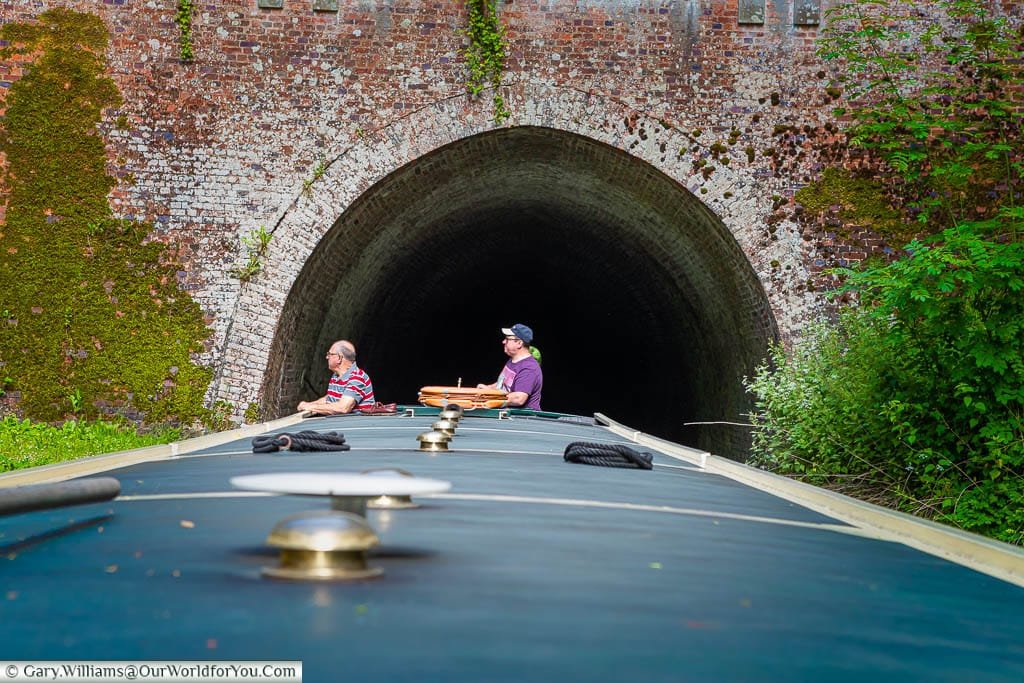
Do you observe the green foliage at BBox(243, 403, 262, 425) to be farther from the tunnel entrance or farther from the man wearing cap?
the man wearing cap

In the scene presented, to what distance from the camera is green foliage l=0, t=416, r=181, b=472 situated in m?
8.40

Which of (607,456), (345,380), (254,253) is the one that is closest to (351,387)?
(345,380)

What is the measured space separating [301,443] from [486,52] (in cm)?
773

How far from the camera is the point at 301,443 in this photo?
3928 mm

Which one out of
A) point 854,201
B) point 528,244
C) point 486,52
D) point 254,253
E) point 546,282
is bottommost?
point 254,253

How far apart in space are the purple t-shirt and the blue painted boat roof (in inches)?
252

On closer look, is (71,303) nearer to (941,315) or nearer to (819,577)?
(941,315)

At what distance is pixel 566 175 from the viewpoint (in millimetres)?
12305

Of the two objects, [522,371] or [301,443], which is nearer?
[301,443]

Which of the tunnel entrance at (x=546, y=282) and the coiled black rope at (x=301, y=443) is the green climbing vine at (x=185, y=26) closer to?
the tunnel entrance at (x=546, y=282)

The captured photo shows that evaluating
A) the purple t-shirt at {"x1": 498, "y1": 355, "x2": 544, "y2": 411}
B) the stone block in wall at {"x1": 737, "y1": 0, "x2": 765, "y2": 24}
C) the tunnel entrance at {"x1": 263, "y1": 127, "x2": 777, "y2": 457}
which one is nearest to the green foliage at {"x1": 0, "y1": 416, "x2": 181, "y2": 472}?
the tunnel entrance at {"x1": 263, "y1": 127, "x2": 777, "y2": 457}

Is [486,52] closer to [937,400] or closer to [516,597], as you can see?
[937,400]

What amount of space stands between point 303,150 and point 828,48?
226 inches

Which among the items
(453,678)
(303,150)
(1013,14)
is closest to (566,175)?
(303,150)
